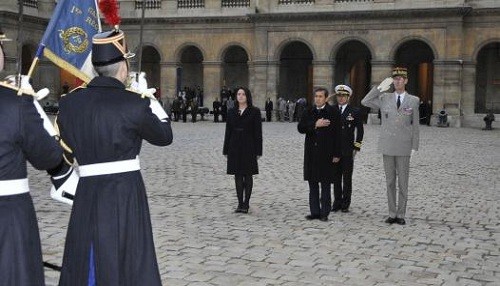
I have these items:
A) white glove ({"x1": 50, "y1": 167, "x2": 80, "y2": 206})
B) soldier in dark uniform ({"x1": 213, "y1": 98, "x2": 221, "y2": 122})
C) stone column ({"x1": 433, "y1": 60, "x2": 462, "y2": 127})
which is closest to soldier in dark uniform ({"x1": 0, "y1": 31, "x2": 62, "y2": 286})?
white glove ({"x1": 50, "y1": 167, "x2": 80, "y2": 206})

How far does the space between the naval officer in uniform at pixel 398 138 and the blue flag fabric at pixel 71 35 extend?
473 centimetres

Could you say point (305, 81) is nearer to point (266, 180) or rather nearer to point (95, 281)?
point (266, 180)

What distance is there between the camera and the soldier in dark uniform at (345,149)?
34.3 feet

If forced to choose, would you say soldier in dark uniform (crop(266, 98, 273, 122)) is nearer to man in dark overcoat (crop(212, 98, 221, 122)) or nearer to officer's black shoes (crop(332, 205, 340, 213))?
man in dark overcoat (crop(212, 98, 221, 122))

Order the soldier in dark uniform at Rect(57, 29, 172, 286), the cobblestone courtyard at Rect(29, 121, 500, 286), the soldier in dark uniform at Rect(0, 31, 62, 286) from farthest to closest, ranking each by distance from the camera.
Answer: the cobblestone courtyard at Rect(29, 121, 500, 286) → the soldier in dark uniform at Rect(57, 29, 172, 286) → the soldier in dark uniform at Rect(0, 31, 62, 286)

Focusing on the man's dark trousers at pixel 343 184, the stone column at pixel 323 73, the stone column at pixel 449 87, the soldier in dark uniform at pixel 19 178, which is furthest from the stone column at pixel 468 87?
the soldier in dark uniform at pixel 19 178

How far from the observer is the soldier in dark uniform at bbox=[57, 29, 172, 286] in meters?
4.16

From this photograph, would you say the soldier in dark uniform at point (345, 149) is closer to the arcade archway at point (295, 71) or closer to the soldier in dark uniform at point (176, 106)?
the soldier in dark uniform at point (176, 106)

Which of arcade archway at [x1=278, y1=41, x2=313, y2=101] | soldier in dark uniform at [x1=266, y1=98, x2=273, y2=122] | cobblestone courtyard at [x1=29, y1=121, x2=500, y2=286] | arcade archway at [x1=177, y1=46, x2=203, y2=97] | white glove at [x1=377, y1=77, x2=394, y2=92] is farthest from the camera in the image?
arcade archway at [x1=177, y1=46, x2=203, y2=97]

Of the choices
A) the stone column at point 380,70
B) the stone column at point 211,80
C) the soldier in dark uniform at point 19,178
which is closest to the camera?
the soldier in dark uniform at point 19,178

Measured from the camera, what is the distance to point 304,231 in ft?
29.0

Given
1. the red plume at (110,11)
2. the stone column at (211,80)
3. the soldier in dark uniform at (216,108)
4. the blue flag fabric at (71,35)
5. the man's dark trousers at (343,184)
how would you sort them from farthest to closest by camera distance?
the stone column at (211,80) < the soldier in dark uniform at (216,108) < the man's dark trousers at (343,184) < the blue flag fabric at (71,35) < the red plume at (110,11)

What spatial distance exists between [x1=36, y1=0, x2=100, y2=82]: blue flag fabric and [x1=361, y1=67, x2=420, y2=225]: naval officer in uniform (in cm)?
473

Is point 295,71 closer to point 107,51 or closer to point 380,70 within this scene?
point 380,70
